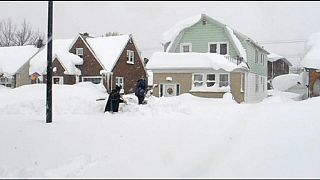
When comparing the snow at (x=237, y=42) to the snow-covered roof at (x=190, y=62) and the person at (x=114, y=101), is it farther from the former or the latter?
the person at (x=114, y=101)

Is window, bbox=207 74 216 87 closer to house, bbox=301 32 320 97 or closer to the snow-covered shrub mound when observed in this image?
house, bbox=301 32 320 97

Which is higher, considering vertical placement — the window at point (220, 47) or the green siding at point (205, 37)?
the green siding at point (205, 37)

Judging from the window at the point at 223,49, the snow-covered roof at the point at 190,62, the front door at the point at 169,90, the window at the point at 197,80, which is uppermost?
the window at the point at 223,49

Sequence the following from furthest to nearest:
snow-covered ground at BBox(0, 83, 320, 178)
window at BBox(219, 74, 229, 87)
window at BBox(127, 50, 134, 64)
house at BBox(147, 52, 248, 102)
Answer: window at BBox(127, 50, 134, 64), window at BBox(219, 74, 229, 87), house at BBox(147, 52, 248, 102), snow-covered ground at BBox(0, 83, 320, 178)

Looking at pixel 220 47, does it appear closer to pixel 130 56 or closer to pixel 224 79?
pixel 224 79

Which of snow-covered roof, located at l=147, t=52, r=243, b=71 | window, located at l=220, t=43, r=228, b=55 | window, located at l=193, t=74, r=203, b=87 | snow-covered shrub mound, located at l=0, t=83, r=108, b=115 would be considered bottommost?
snow-covered shrub mound, located at l=0, t=83, r=108, b=115

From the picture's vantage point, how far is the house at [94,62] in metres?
31.9

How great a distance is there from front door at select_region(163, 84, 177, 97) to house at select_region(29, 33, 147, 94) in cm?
776

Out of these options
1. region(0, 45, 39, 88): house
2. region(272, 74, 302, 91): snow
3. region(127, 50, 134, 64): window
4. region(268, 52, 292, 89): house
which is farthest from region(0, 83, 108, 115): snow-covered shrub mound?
region(268, 52, 292, 89): house

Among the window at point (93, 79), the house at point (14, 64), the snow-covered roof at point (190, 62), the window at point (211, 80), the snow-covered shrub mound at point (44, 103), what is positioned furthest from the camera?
the window at point (93, 79)

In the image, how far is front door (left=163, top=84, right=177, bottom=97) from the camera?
25036 mm

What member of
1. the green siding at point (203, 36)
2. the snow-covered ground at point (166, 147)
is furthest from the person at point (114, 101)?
the green siding at point (203, 36)

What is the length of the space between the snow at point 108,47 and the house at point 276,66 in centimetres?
1686

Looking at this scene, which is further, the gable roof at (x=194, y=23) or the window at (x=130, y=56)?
the window at (x=130, y=56)
